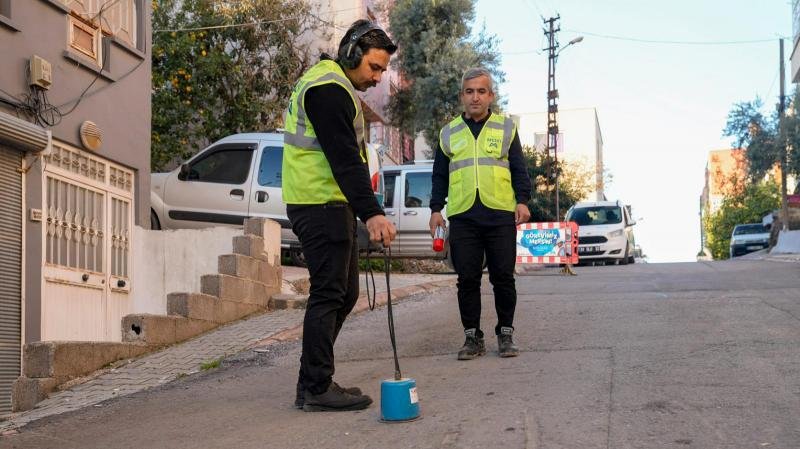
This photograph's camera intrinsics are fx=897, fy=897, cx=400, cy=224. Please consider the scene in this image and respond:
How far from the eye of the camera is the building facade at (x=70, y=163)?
8.47 m

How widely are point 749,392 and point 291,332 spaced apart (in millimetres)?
4833

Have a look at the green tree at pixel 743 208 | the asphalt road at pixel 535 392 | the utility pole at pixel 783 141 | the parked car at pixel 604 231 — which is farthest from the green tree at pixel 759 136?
the asphalt road at pixel 535 392

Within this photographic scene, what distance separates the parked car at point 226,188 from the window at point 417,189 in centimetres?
241

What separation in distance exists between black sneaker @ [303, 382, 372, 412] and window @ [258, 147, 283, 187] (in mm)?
10140

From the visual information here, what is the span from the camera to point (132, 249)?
1101 cm

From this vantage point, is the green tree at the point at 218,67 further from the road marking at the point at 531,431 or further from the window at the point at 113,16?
the road marking at the point at 531,431

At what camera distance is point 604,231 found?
23.7 m

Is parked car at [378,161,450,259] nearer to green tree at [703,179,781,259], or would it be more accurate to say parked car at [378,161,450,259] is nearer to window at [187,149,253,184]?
window at [187,149,253,184]

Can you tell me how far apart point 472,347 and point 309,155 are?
2108 mm

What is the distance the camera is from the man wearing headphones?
460cm

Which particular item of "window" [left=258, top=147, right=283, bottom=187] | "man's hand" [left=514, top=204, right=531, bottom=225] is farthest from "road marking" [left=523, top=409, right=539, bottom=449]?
"window" [left=258, top=147, right=283, bottom=187]

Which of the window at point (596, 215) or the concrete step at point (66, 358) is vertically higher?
the window at point (596, 215)

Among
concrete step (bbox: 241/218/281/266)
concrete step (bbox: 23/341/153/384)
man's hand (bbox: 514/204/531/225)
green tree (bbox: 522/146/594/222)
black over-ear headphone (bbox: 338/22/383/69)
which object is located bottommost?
concrete step (bbox: 23/341/153/384)

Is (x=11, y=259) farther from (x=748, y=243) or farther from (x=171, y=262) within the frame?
(x=748, y=243)
